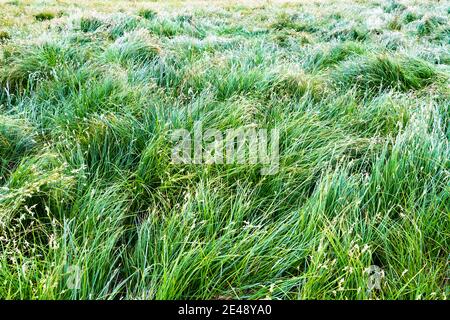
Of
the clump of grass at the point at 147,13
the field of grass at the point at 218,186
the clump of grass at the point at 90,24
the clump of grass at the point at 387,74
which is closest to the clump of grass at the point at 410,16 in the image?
the field of grass at the point at 218,186

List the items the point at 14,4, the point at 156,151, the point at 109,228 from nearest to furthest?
the point at 109,228 < the point at 156,151 < the point at 14,4

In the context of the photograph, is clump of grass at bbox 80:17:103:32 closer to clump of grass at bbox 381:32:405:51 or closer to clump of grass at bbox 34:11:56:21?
clump of grass at bbox 34:11:56:21

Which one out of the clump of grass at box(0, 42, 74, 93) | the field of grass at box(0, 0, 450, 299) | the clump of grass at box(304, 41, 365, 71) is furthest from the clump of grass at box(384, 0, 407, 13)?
the clump of grass at box(0, 42, 74, 93)

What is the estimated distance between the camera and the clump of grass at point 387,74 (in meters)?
4.25

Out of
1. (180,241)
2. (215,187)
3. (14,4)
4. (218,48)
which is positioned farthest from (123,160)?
(14,4)

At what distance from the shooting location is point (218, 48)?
610 cm

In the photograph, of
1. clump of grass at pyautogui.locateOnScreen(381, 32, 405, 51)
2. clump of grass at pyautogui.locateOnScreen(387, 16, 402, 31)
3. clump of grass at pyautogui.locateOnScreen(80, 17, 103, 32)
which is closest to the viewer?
clump of grass at pyautogui.locateOnScreen(381, 32, 405, 51)

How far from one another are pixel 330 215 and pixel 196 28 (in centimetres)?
684

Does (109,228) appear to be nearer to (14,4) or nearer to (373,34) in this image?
(373,34)

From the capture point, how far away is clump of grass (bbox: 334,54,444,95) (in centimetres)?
425

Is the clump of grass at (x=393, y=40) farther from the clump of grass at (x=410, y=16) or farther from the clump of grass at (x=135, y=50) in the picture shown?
the clump of grass at (x=135, y=50)

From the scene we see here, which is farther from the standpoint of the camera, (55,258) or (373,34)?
(373,34)
